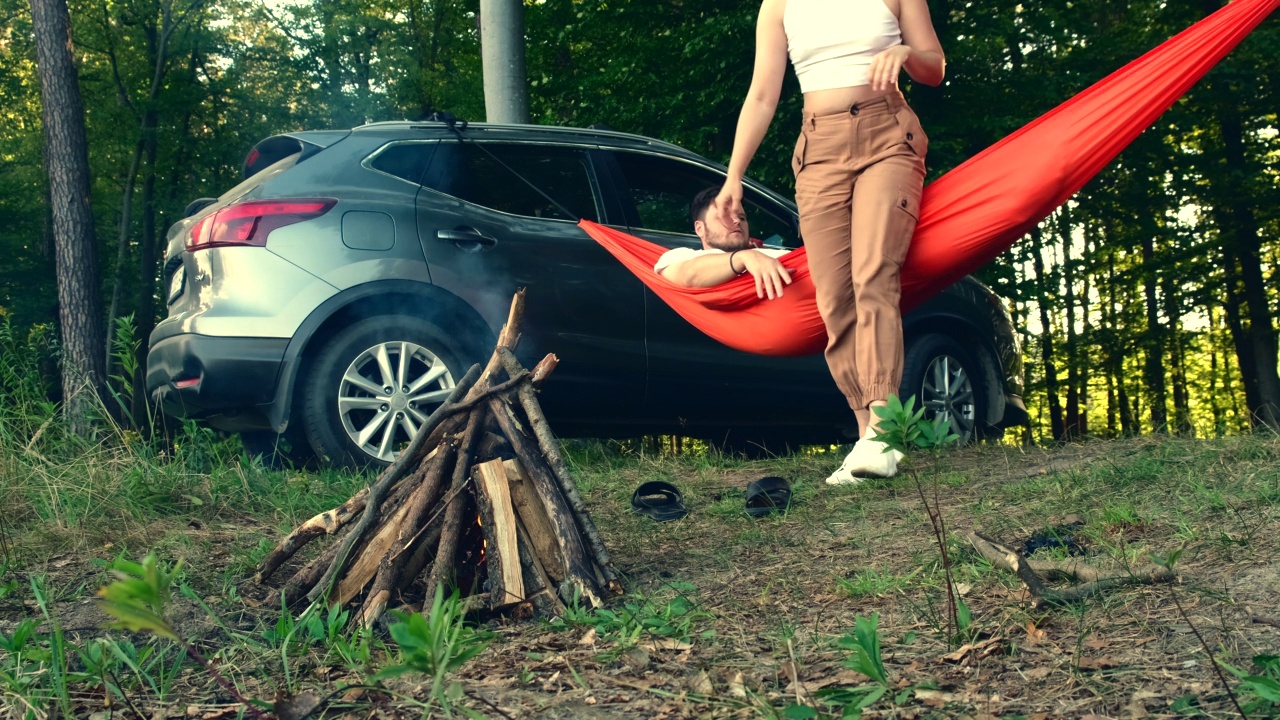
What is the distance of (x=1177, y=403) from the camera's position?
74.0 feet

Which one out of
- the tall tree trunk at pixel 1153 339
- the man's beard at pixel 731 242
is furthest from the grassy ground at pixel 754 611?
the tall tree trunk at pixel 1153 339

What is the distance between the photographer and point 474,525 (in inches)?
107

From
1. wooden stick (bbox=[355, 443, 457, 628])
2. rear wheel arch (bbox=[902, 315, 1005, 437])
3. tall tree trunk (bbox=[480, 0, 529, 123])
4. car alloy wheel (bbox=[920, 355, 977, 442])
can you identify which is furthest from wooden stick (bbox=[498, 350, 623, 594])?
tall tree trunk (bbox=[480, 0, 529, 123])

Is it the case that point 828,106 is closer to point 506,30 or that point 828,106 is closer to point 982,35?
point 506,30

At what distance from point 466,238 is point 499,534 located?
8.63 feet

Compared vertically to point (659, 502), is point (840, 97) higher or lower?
higher

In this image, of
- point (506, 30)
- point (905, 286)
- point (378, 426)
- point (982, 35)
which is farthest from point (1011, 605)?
point (982, 35)

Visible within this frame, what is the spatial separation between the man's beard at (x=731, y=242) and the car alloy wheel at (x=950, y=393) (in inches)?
68.4

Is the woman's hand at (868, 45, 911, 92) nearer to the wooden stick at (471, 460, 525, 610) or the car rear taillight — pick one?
the wooden stick at (471, 460, 525, 610)

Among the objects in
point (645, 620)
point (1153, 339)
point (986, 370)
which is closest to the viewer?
point (645, 620)

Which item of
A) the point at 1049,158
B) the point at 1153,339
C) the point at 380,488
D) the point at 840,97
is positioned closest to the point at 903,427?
the point at 380,488

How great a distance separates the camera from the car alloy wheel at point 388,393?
15.4 feet

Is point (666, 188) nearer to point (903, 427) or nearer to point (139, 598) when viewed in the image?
point (903, 427)

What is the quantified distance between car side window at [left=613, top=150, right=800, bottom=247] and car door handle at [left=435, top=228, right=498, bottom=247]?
35.3 inches
